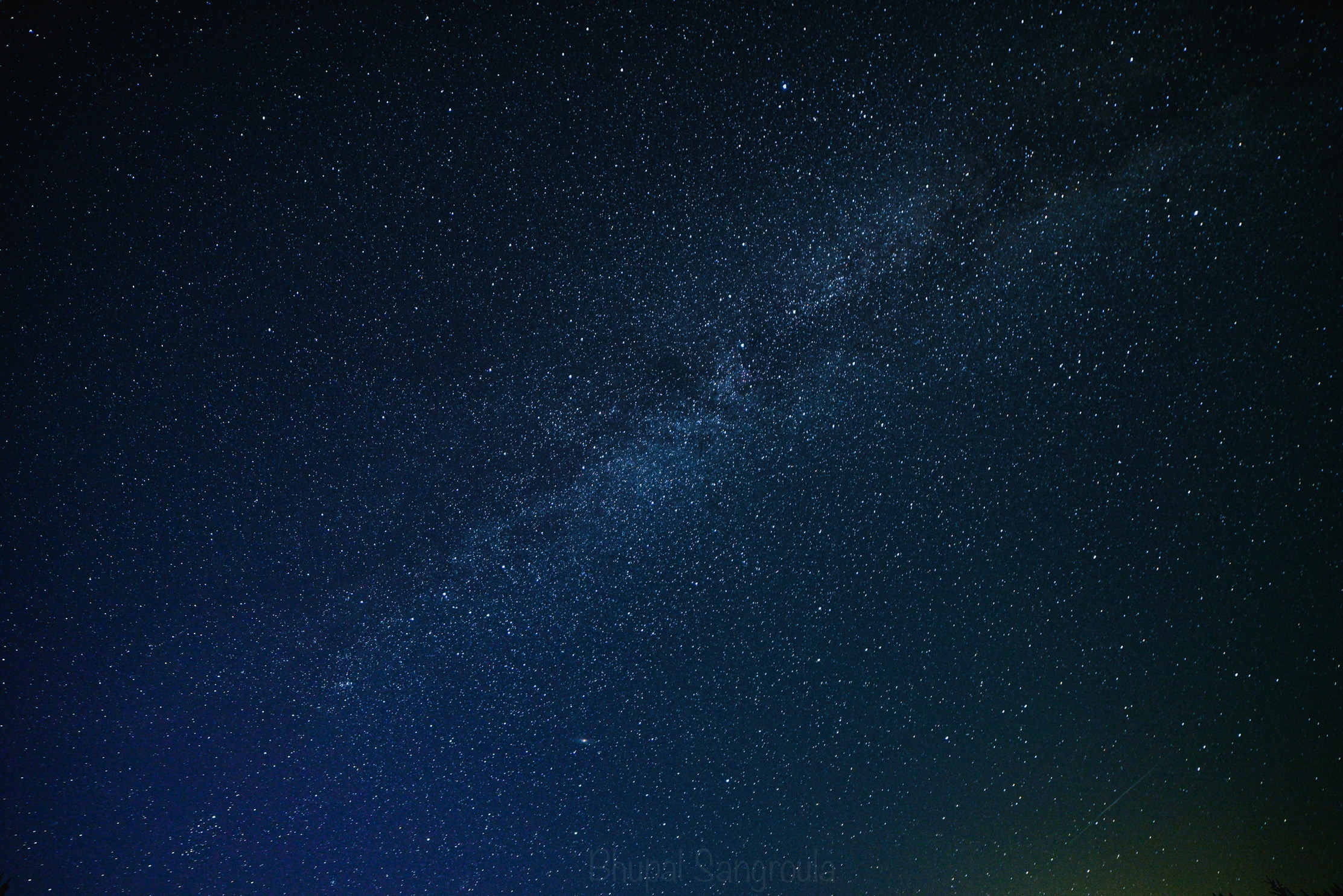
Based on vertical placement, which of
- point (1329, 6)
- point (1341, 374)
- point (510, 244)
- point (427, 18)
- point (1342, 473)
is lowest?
point (1342, 473)

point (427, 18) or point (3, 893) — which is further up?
point (427, 18)

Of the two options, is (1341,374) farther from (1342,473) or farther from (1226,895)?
(1226,895)

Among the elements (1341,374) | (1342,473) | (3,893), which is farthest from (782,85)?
(3,893)

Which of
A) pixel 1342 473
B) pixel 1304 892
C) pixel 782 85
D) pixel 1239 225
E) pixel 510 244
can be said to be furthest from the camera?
pixel 1304 892

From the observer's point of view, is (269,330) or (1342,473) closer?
(269,330)

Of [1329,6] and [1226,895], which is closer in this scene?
[1329,6]

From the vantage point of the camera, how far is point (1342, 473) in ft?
13.5

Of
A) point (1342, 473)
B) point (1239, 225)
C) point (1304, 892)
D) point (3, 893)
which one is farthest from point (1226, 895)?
point (3, 893)

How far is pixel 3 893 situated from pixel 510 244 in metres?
3.99

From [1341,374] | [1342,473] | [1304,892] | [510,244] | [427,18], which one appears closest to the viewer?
[427,18]

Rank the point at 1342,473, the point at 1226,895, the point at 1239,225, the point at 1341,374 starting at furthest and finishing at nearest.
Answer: the point at 1226,895
the point at 1342,473
the point at 1341,374
the point at 1239,225

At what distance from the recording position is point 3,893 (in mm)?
3883

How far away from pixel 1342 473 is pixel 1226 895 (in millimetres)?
3487

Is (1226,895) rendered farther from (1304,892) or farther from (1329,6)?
(1329,6)
